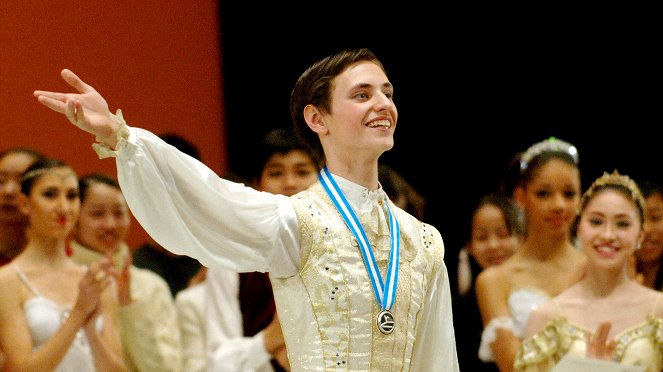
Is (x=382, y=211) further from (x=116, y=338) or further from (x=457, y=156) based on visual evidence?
(x=457, y=156)

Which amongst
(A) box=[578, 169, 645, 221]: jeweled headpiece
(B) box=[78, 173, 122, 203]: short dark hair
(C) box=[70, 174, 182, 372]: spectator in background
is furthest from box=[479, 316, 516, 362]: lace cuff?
(B) box=[78, 173, 122, 203]: short dark hair

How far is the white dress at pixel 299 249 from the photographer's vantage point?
2709 mm

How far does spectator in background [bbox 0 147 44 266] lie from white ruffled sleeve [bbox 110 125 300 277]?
1887 mm

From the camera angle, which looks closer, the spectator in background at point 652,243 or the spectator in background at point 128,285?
the spectator in background at point 128,285

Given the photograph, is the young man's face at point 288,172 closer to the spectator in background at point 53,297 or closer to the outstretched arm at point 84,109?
the spectator in background at point 53,297

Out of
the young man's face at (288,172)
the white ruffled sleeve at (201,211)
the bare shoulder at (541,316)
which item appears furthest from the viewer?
the young man's face at (288,172)

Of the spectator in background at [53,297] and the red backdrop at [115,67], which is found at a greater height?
the red backdrop at [115,67]

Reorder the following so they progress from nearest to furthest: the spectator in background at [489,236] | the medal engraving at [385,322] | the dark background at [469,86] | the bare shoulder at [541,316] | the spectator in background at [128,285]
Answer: the medal engraving at [385,322] < the bare shoulder at [541,316] < the spectator in background at [128,285] < the spectator in background at [489,236] < the dark background at [469,86]

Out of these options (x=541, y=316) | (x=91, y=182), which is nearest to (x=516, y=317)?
(x=541, y=316)

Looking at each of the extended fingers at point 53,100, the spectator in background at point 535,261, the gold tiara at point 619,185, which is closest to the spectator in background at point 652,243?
the spectator in background at point 535,261

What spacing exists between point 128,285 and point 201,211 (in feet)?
5.83

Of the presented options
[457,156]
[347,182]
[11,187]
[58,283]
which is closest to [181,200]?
[347,182]

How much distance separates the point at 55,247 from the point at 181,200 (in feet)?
A: 5.58

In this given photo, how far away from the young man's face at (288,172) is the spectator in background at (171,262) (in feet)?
2.56
